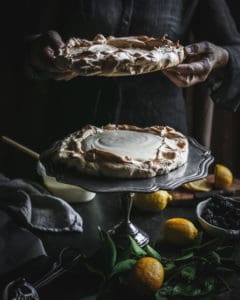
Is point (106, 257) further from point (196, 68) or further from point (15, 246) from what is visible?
point (196, 68)

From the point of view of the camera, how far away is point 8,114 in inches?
85.7

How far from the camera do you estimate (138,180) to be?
1.23 m

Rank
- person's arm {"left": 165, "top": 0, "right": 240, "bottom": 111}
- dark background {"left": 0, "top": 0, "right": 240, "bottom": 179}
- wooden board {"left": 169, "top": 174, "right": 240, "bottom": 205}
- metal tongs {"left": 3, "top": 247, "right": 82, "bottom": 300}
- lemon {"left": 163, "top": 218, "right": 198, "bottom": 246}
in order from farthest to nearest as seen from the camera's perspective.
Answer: dark background {"left": 0, "top": 0, "right": 240, "bottom": 179} < wooden board {"left": 169, "top": 174, "right": 240, "bottom": 205} < person's arm {"left": 165, "top": 0, "right": 240, "bottom": 111} < lemon {"left": 163, "top": 218, "right": 198, "bottom": 246} < metal tongs {"left": 3, "top": 247, "right": 82, "bottom": 300}

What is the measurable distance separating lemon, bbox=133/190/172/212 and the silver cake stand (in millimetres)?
86

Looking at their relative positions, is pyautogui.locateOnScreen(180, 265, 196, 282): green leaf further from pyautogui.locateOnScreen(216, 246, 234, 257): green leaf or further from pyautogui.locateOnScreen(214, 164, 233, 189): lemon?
pyautogui.locateOnScreen(214, 164, 233, 189): lemon

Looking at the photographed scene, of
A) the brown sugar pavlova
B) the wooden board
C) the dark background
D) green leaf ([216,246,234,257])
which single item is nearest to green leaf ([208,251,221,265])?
green leaf ([216,246,234,257])

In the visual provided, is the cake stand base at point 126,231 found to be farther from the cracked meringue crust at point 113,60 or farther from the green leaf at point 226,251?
the cracked meringue crust at point 113,60

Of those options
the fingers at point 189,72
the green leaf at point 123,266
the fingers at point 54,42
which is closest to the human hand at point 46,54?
the fingers at point 54,42

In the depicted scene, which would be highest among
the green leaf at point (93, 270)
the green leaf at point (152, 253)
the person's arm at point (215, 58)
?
the person's arm at point (215, 58)

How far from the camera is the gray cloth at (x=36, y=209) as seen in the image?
1.41 meters

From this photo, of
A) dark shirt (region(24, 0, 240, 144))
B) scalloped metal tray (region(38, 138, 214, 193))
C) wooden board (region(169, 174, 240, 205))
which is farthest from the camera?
dark shirt (region(24, 0, 240, 144))

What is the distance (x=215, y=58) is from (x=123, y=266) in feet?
2.33

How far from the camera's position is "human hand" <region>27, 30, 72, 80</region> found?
4.48ft

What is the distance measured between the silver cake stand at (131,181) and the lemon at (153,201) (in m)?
0.09
